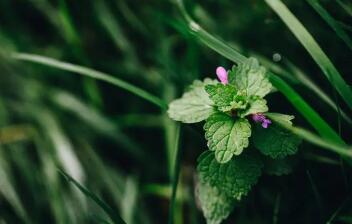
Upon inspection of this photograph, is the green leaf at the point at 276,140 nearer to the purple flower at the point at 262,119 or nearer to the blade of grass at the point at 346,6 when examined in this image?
the purple flower at the point at 262,119

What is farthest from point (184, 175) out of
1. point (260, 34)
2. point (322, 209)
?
point (322, 209)

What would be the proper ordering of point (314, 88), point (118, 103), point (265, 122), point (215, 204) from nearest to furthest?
point (265, 122), point (215, 204), point (314, 88), point (118, 103)

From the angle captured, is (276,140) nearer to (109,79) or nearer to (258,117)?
(258,117)

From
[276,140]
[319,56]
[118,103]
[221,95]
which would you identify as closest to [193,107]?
[221,95]

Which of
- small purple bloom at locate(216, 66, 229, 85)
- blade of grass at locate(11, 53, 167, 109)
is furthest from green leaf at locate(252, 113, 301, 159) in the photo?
blade of grass at locate(11, 53, 167, 109)

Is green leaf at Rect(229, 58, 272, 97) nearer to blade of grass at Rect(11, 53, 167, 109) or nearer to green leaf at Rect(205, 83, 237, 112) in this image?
green leaf at Rect(205, 83, 237, 112)

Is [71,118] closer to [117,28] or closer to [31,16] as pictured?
[117,28]
